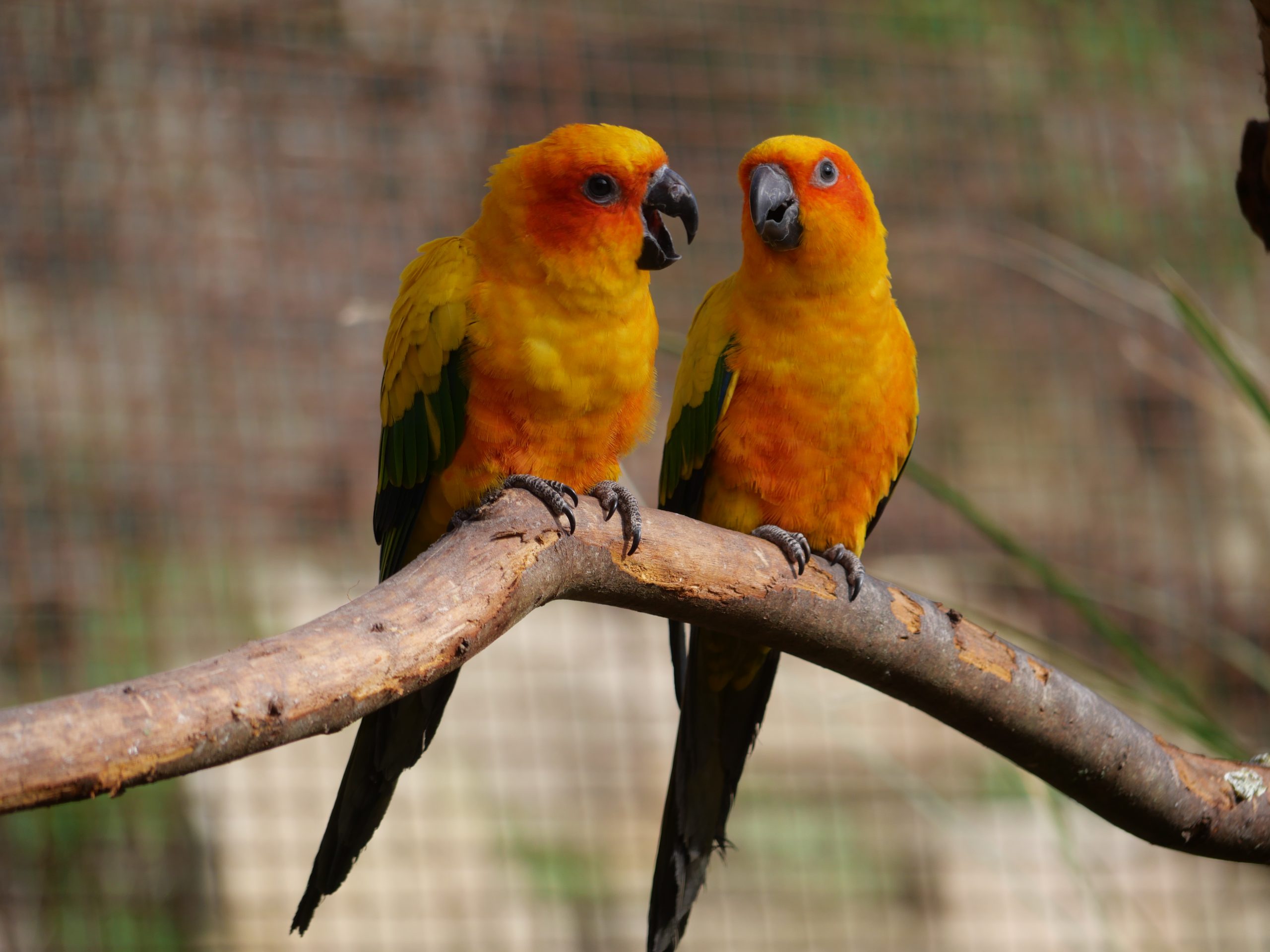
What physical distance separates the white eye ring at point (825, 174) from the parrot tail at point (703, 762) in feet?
3.08

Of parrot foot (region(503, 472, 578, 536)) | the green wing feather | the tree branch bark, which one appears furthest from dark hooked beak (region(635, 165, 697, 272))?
the tree branch bark

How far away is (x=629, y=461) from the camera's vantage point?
5.79m

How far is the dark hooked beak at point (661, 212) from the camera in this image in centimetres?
218

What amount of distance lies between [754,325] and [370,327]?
3.71m

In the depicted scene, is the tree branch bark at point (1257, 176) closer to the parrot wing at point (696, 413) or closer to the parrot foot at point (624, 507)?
the parrot wing at point (696, 413)

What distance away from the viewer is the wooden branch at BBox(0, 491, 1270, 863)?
42.1 inches

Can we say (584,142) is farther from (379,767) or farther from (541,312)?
(379,767)

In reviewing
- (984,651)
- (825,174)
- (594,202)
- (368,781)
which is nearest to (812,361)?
(825,174)

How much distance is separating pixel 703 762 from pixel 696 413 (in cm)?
72

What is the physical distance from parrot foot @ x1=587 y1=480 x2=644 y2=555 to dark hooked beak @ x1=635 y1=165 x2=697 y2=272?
1.61 feet

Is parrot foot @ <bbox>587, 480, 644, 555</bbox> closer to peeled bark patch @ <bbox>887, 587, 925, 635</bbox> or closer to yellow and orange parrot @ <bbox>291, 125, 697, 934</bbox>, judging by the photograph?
yellow and orange parrot @ <bbox>291, 125, 697, 934</bbox>

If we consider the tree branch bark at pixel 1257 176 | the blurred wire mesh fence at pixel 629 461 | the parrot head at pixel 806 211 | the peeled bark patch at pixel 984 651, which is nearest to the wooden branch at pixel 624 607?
the peeled bark patch at pixel 984 651

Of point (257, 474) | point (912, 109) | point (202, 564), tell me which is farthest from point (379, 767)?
point (912, 109)

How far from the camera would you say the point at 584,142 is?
2.15 meters
